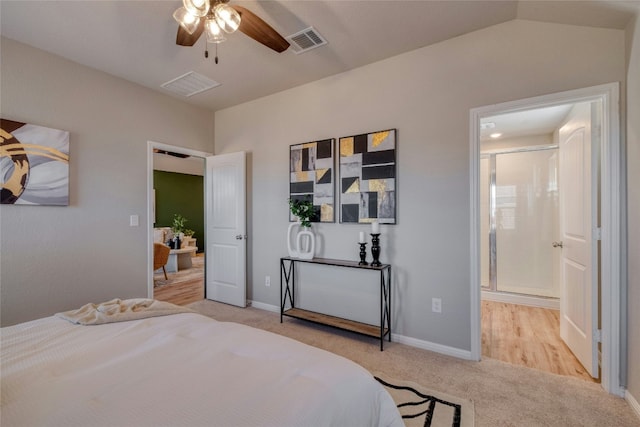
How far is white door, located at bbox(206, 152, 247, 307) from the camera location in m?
3.63

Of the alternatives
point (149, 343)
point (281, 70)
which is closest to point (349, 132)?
point (281, 70)

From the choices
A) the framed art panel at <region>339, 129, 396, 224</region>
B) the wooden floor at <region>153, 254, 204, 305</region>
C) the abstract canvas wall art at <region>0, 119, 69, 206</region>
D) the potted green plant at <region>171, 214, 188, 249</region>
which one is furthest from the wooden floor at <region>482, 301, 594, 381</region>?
the potted green plant at <region>171, 214, 188, 249</region>

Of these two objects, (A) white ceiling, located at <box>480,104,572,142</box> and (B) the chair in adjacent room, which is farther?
(B) the chair in adjacent room

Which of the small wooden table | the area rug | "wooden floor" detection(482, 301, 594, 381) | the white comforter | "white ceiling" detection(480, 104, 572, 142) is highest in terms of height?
"white ceiling" detection(480, 104, 572, 142)

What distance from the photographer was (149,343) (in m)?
1.25

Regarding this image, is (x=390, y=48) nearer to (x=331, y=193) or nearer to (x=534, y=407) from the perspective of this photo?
(x=331, y=193)

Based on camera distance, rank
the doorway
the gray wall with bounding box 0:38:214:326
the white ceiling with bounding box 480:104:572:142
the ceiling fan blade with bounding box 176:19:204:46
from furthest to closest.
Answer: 1. the doorway
2. the white ceiling with bounding box 480:104:572:142
3. the gray wall with bounding box 0:38:214:326
4. the ceiling fan blade with bounding box 176:19:204:46

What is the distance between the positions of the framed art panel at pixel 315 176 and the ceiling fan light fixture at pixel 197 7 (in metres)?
1.68

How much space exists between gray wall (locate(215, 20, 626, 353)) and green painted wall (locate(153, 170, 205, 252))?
6.15m

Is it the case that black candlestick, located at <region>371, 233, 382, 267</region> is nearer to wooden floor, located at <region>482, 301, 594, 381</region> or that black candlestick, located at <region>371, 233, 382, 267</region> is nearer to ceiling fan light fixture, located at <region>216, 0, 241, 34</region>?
wooden floor, located at <region>482, 301, 594, 381</region>

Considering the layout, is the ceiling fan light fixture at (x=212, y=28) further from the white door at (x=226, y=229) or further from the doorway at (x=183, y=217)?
the doorway at (x=183, y=217)

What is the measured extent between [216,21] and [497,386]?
9.66 feet

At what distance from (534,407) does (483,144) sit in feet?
12.1

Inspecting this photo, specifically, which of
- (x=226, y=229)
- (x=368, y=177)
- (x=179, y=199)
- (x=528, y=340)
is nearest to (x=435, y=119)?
(x=368, y=177)
